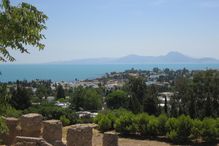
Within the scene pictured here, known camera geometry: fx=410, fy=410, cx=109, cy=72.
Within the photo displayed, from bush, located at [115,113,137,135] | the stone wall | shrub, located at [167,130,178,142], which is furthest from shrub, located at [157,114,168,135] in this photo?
the stone wall

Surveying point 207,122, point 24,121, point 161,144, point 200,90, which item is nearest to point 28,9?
point 24,121

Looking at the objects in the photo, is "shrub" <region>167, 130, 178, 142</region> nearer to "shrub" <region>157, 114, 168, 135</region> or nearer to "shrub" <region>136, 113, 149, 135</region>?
"shrub" <region>157, 114, 168, 135</region>

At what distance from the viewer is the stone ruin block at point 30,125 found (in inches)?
744

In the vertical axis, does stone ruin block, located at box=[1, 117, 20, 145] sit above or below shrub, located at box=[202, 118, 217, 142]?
above

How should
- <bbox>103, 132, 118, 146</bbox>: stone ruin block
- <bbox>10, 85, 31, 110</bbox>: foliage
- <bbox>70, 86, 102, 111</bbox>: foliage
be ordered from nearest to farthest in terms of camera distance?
<bbox>103, 132, 118, 146</bbox>: stone ruin block < <bbox>10, 85, 31, 110</bbox>: foliage < <bbox>70, 86, 102, 111</bbox>: foliage

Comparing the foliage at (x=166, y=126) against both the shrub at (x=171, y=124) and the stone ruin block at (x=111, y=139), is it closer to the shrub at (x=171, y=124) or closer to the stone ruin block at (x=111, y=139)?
the shrub at (x=171, y=124)

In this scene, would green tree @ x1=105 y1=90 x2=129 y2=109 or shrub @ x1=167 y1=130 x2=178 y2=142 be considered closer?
shrub @ x1=167 y1=130 x2=178 y2=142

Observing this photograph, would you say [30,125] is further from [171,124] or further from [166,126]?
[171,124]

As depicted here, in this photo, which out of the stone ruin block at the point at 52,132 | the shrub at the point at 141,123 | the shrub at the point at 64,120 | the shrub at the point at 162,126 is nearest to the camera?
the stone ruin block at the point at 52,132

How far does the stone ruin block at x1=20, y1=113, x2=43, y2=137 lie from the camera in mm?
18891

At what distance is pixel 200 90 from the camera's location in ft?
161

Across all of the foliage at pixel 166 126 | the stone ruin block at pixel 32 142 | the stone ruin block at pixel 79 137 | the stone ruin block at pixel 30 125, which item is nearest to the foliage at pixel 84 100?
the foliage at pixel 166 126

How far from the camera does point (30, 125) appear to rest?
18938 millimetres

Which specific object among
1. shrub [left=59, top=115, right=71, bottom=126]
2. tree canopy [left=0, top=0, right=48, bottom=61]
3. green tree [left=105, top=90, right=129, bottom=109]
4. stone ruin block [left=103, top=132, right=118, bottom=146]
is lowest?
green tree [left=105, top=90, right=129, bottom=109]
